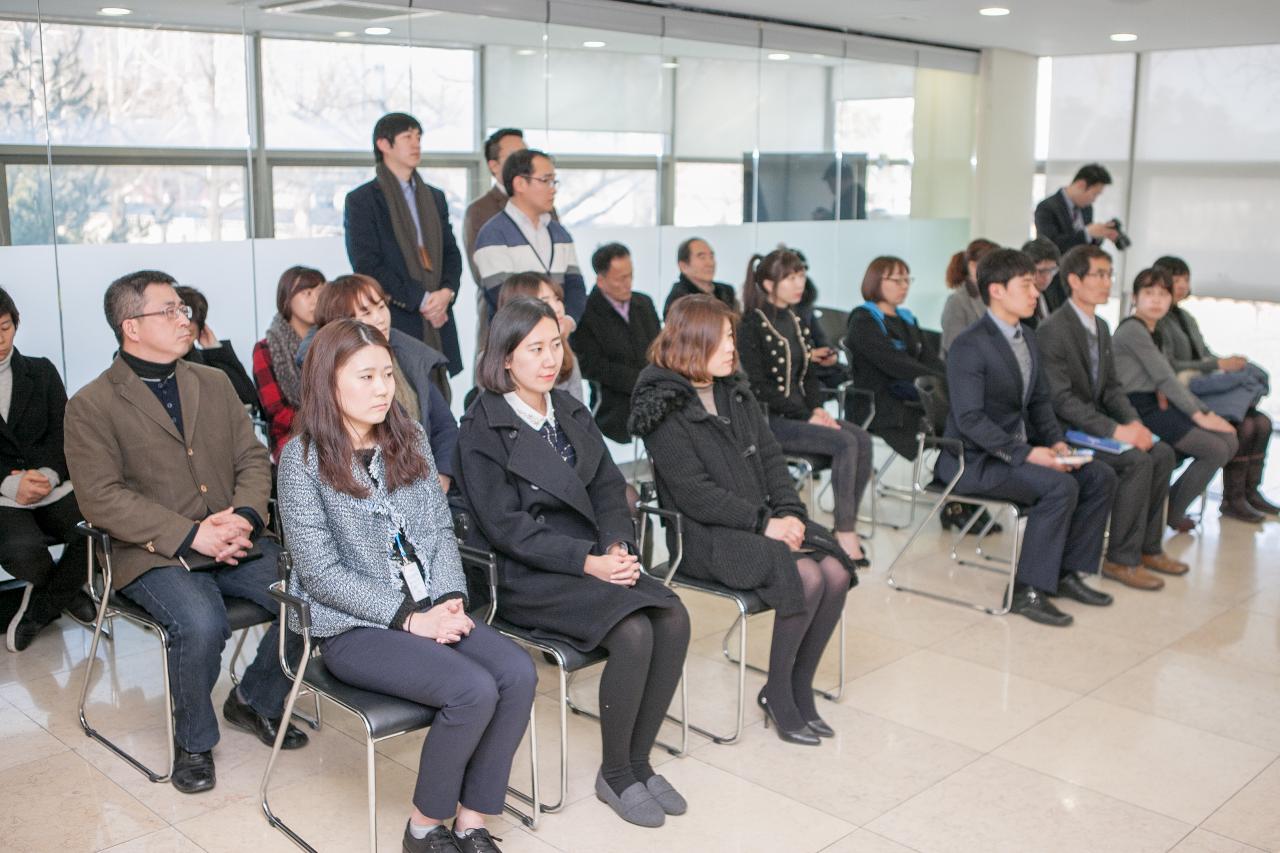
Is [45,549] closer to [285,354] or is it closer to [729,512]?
[285,354]

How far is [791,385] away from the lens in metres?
5.83

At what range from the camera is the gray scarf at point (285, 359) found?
4.66 meters

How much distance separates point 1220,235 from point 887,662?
6.50 meters

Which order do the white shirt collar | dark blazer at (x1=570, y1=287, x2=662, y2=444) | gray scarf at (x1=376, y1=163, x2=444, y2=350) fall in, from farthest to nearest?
1. dark blazer at (x1=570, y1=287, x2=662, y2=444)
2. gray scarf at (x1=376, y1=163, x2=444, y2=350)
3. the white shirt collar

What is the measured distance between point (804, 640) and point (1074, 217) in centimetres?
550

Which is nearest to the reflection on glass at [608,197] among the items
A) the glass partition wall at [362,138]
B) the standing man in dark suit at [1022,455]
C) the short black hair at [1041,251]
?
the glass partition wall at [362,138]

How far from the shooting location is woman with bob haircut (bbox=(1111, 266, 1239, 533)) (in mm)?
6203

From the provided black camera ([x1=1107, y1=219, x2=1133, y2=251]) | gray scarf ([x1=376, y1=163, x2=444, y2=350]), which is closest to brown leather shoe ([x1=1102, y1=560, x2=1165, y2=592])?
gray scarf ([x1=376, y1=163, x2=444, y2=350])

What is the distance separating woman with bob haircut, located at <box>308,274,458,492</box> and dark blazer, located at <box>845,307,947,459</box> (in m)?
2.58

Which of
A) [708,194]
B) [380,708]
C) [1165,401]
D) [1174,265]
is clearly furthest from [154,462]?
[1174,265]

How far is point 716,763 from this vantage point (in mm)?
3805

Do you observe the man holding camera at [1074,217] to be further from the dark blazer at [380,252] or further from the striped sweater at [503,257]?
the dark blazer at [380,252]

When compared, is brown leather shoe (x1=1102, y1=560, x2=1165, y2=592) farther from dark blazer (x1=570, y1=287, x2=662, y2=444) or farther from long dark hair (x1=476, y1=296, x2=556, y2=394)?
long dark hair (x1=476, y1=296, x2=556, y2=394)

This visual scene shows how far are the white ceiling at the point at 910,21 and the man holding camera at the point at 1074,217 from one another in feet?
3.13
